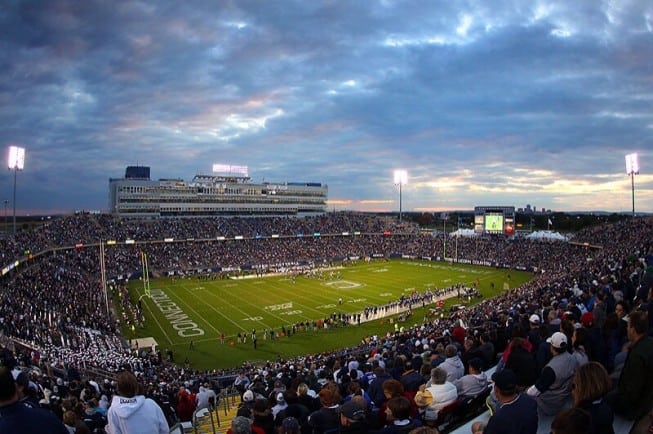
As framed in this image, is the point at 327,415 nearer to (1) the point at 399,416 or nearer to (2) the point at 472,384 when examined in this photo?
(1) the point at 399,416

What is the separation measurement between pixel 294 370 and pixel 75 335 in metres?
18.7

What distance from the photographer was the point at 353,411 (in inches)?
209

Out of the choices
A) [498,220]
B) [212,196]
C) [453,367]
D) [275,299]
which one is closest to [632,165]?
[498,220]

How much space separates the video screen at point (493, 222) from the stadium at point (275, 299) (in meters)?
1.96

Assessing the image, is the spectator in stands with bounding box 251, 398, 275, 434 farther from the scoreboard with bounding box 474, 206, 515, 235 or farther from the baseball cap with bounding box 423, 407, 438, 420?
the scoreboard with bounding box 474, 206, 515, 235

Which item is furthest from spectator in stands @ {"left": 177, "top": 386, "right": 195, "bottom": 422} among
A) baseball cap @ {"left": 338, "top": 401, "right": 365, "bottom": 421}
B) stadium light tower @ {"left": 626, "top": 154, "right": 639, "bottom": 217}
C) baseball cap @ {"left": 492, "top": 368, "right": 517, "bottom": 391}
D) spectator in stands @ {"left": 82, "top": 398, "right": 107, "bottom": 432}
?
stadium light tower @ {"left": 626, "top": 154, "right": 639, "bottom": 217}

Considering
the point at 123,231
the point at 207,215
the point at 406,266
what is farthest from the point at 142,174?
the point at 406,266

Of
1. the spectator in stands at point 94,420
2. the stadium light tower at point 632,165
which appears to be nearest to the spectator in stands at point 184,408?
the spectator in stands at point 94,420

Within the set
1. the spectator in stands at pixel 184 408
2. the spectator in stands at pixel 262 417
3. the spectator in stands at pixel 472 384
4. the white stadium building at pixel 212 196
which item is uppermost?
the white stadium building at pixel 212 196

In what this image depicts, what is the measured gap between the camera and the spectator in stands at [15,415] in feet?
12.0

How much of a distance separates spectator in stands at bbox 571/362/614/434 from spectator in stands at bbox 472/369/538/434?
1.61 ft

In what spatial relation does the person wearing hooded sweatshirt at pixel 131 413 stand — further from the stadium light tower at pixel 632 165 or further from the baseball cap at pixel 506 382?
the stadium light tower at pixel 632 165

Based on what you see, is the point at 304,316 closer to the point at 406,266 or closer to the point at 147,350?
the point at 147,350

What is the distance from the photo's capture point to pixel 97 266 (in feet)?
180
